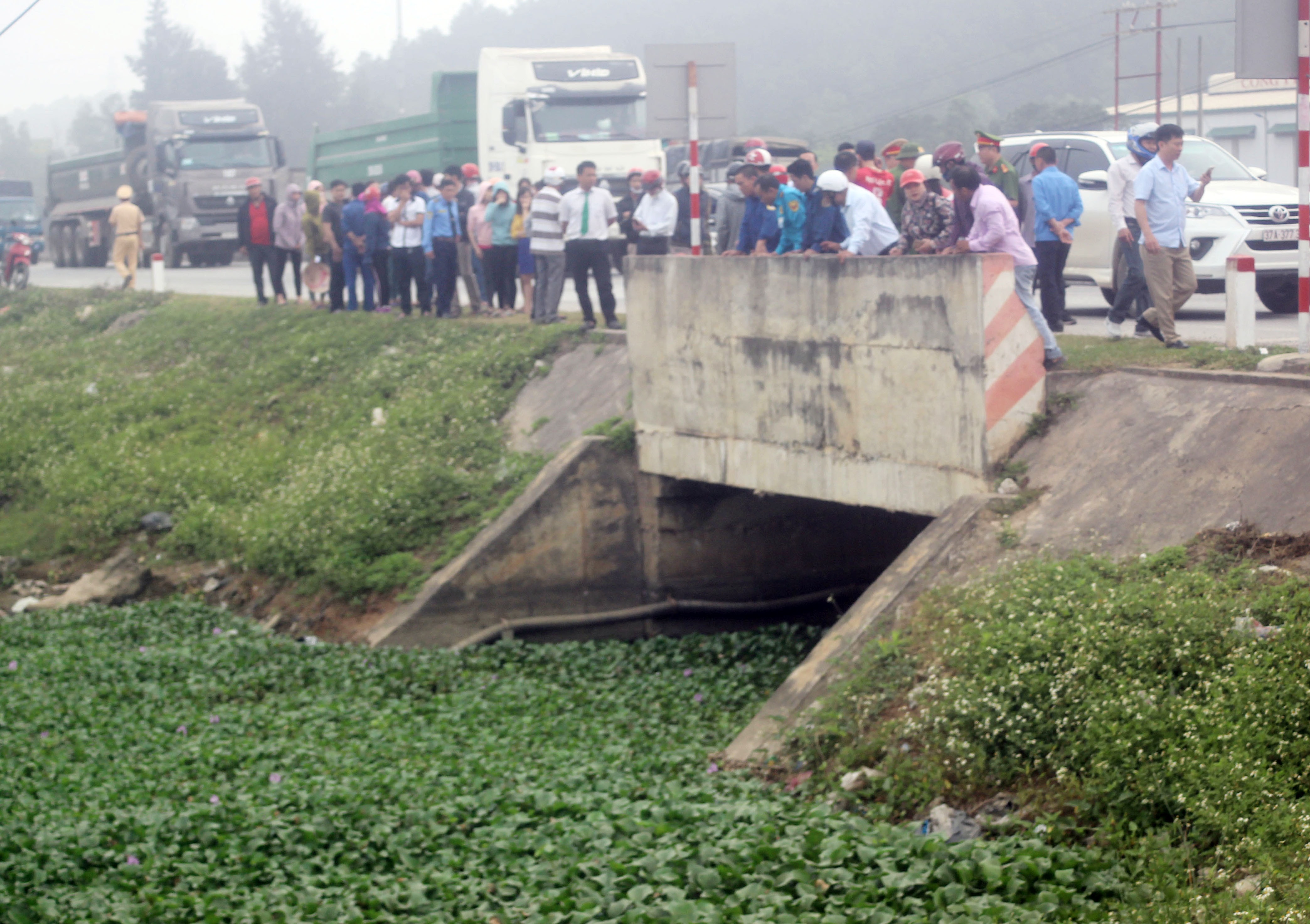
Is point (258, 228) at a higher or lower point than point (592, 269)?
higher

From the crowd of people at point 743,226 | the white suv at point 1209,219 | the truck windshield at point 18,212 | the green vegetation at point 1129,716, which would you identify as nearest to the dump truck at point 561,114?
the crowd of people at point 743,226

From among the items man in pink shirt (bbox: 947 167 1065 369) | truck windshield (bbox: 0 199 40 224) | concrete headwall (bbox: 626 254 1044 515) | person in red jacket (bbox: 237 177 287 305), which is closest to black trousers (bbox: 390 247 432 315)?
person in red jacket (bbox: 237 177 287 305)

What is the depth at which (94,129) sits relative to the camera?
10431 centimetres

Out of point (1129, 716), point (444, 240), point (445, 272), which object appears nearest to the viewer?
point (1129, 716)

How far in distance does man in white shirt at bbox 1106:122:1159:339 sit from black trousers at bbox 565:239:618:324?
528 cm

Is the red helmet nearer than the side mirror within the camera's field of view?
Yes

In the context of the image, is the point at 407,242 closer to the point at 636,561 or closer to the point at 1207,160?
the point at 636,561

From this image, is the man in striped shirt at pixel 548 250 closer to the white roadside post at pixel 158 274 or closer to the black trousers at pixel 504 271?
the black trousers at pixel 504 271

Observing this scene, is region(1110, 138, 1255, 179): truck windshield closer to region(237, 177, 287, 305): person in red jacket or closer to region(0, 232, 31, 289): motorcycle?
region(237, 177, 287, 305): person in red jacket

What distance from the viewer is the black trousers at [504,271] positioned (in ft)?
52.9

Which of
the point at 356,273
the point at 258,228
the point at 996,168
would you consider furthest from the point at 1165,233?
the point at 258,228

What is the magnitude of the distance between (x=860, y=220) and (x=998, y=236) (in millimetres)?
1439

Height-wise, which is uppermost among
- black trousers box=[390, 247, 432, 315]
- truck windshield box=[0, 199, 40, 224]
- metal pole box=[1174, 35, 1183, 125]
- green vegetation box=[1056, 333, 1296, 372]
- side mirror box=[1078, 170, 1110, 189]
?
metal pole box=[1174, 35, 1183, 125]

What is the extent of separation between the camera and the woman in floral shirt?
9.55 metres
